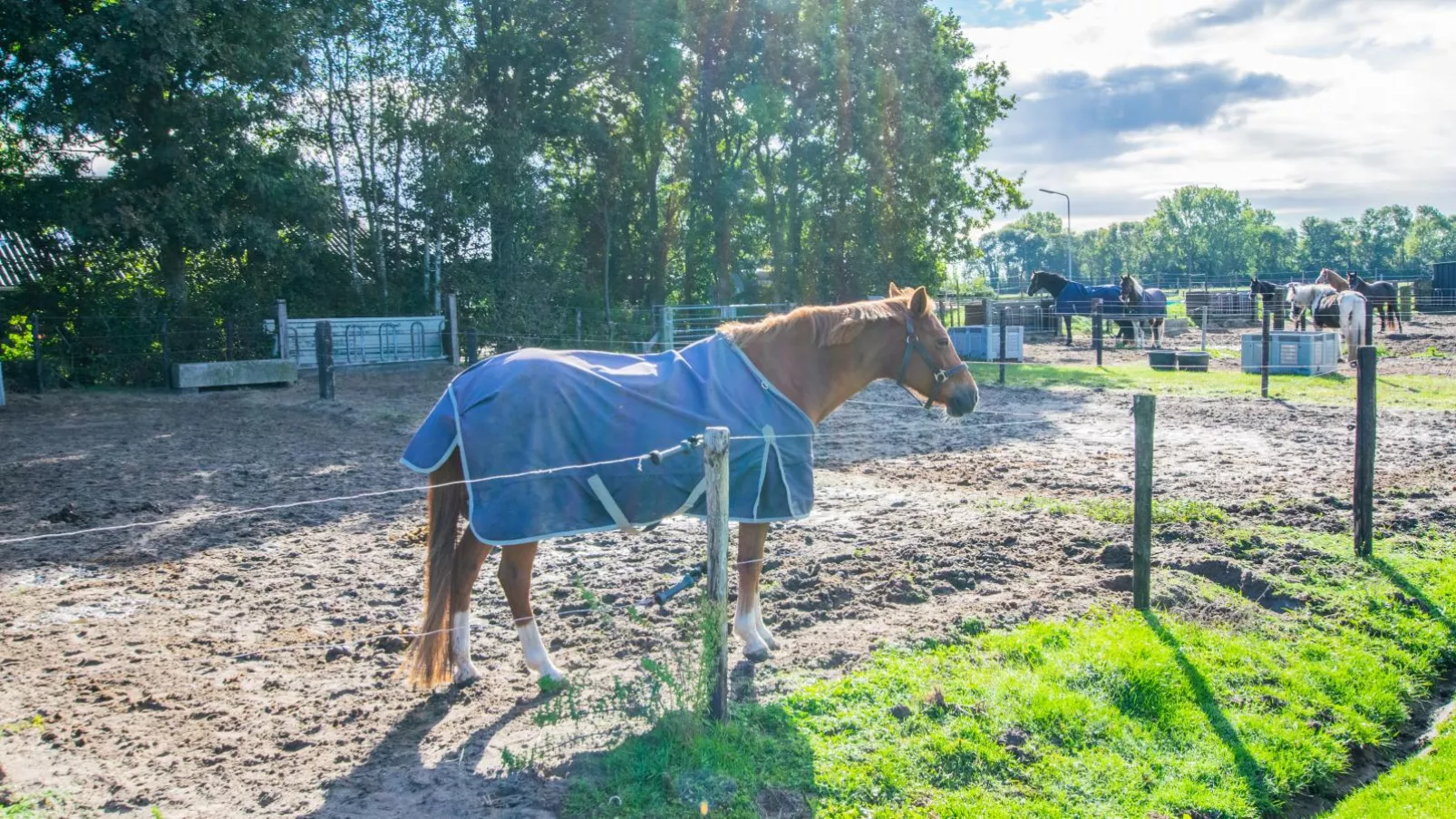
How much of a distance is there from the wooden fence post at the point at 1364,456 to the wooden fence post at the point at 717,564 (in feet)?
16.4

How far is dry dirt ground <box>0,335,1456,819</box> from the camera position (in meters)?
3.84

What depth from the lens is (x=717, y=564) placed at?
156 inches

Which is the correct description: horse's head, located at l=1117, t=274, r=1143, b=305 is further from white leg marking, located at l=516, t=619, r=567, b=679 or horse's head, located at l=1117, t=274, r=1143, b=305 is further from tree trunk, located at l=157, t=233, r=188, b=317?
white leg marking, located at l=516, t=619, r=567, b=679

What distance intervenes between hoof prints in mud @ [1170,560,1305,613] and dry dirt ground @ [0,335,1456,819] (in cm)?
13

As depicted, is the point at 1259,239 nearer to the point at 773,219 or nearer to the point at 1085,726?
the point at 773,219

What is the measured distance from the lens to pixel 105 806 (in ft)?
11.3

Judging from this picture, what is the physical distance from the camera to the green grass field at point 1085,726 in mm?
3609

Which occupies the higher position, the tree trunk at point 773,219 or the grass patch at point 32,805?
the tree trunk at point 773,219

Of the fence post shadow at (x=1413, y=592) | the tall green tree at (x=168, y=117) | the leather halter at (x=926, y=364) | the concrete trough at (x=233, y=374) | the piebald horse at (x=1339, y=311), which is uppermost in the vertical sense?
the tall green tree at (x=168, y=117)

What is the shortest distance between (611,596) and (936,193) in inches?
982

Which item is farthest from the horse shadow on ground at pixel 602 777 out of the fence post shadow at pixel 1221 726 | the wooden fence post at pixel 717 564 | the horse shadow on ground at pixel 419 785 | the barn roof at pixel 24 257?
the barn roof at pixel 24 257

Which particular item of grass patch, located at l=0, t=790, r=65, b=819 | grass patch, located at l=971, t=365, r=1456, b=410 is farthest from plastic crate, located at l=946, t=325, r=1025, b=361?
grass patch, located at l=0, t=790, r=65, b=819

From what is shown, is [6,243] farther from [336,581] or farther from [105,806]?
[105,806]

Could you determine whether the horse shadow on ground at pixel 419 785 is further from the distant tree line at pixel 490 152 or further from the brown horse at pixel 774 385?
the distant tree line at pixel 490 152
